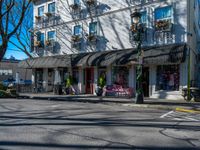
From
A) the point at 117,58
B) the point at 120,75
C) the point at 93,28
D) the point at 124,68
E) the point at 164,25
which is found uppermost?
the point at 93,28

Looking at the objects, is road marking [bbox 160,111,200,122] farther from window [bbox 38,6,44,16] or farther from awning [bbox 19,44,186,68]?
window [bbox 38,6,44,16]

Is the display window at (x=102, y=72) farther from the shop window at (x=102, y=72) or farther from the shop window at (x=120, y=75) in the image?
the shop window at (x=120, y=75)

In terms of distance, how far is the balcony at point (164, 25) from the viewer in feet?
64.5

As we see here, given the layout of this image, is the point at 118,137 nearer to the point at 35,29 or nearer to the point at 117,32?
the point at 117,32

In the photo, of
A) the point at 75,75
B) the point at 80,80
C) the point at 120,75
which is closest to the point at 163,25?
the point at 120,75

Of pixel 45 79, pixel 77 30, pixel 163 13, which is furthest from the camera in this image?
pixel 45 79

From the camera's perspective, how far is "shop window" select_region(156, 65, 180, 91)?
19.8 meters

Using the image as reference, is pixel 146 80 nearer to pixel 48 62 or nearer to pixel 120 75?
pixel 120 75

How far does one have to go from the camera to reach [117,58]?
21.5 m

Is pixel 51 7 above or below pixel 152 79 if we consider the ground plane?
above

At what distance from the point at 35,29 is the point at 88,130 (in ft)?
79.3

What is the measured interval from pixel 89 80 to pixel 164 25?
8651 mm

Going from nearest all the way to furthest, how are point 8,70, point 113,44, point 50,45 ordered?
1. point 113,44
2. point 50,45
3. point 8,70

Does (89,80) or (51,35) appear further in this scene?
(51,35)
